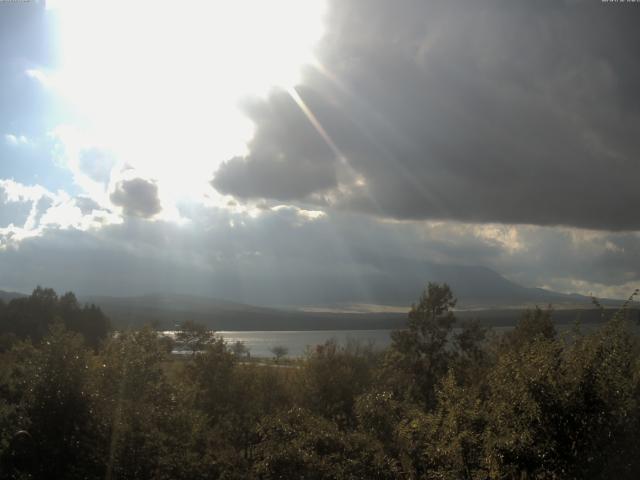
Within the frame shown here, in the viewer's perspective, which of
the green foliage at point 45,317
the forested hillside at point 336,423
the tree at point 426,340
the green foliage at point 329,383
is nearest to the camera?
the forested hillside at point 336,423

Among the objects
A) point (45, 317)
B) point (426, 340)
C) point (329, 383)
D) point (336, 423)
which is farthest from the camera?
point (45, 317)

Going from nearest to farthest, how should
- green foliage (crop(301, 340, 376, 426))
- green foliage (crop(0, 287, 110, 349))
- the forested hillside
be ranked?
the forested hillside, green foliage (crop(301, 340, 376, 426)), green foliage (crop(0, 287, 110, 349))

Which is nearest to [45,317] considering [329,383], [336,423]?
[329,383]

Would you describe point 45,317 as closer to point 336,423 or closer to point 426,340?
point 426,340

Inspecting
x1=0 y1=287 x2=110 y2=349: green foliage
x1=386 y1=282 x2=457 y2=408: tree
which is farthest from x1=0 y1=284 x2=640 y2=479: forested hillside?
x1=0 y1=287 x2=110 y2=349: green foliage

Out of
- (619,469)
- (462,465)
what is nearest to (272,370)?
(462,465)

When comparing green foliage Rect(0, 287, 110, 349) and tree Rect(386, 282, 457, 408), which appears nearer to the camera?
tree Rect(386, 282, 457, 408)

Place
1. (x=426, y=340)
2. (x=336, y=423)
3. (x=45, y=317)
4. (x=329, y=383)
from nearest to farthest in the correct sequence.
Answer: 1. (x=336, y=423)
2. (x=329, y=383)
3. (x=426, y=340)
4. (x=45, y=317)

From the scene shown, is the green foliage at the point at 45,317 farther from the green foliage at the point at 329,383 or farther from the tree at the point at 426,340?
the tree at the point at 426,340

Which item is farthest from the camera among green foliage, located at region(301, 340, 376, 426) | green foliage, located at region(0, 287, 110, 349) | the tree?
green foliage, located at region(0, 287, 110, 349)

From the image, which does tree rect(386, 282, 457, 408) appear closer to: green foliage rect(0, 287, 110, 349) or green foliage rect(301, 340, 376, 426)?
green foliage rect(301, 340, 376, 426)

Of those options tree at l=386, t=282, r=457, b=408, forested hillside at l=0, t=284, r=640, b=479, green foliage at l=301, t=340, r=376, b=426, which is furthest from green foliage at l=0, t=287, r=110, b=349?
forested hillside at l=0, t=284, r=640, b=479

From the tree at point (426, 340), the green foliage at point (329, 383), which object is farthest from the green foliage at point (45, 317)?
the tree at point (426, 340)

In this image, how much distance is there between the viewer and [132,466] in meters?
16.6
